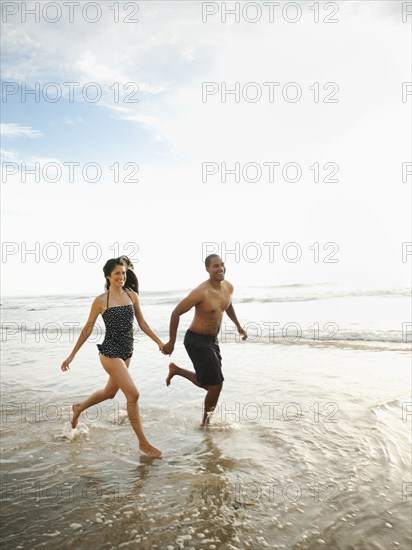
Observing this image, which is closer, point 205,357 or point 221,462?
point 221,462

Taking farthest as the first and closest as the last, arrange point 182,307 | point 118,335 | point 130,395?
point 182,307
point 118,335
point 130,395

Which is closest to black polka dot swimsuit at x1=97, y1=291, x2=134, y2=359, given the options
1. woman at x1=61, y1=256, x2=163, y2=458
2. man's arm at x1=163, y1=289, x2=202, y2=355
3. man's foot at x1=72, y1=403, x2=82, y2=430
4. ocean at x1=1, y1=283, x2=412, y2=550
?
woman at x1=61, y1=256, x2=163, y2=458

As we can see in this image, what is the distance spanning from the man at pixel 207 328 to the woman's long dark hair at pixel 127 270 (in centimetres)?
66

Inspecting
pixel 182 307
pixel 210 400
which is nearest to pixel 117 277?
pixel 182 307

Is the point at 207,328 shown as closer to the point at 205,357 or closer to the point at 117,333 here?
the point at 205,357

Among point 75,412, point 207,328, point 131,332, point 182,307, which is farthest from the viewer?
point 207,328

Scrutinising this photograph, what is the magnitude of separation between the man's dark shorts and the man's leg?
87 mm

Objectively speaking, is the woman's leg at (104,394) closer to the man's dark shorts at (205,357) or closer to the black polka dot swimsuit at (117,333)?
the black polka dot swimsuit at (117,333)

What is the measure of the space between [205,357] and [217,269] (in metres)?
1.19

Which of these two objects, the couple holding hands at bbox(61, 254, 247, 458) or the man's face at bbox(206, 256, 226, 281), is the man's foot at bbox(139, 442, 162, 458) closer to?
the couple holding hands at bbox(61, 254, 247, 458)

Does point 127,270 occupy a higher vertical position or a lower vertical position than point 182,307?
higher

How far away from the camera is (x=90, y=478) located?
14.2 feet

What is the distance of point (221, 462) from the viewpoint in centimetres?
468

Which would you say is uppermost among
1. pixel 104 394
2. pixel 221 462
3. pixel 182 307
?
pixel 182 307
